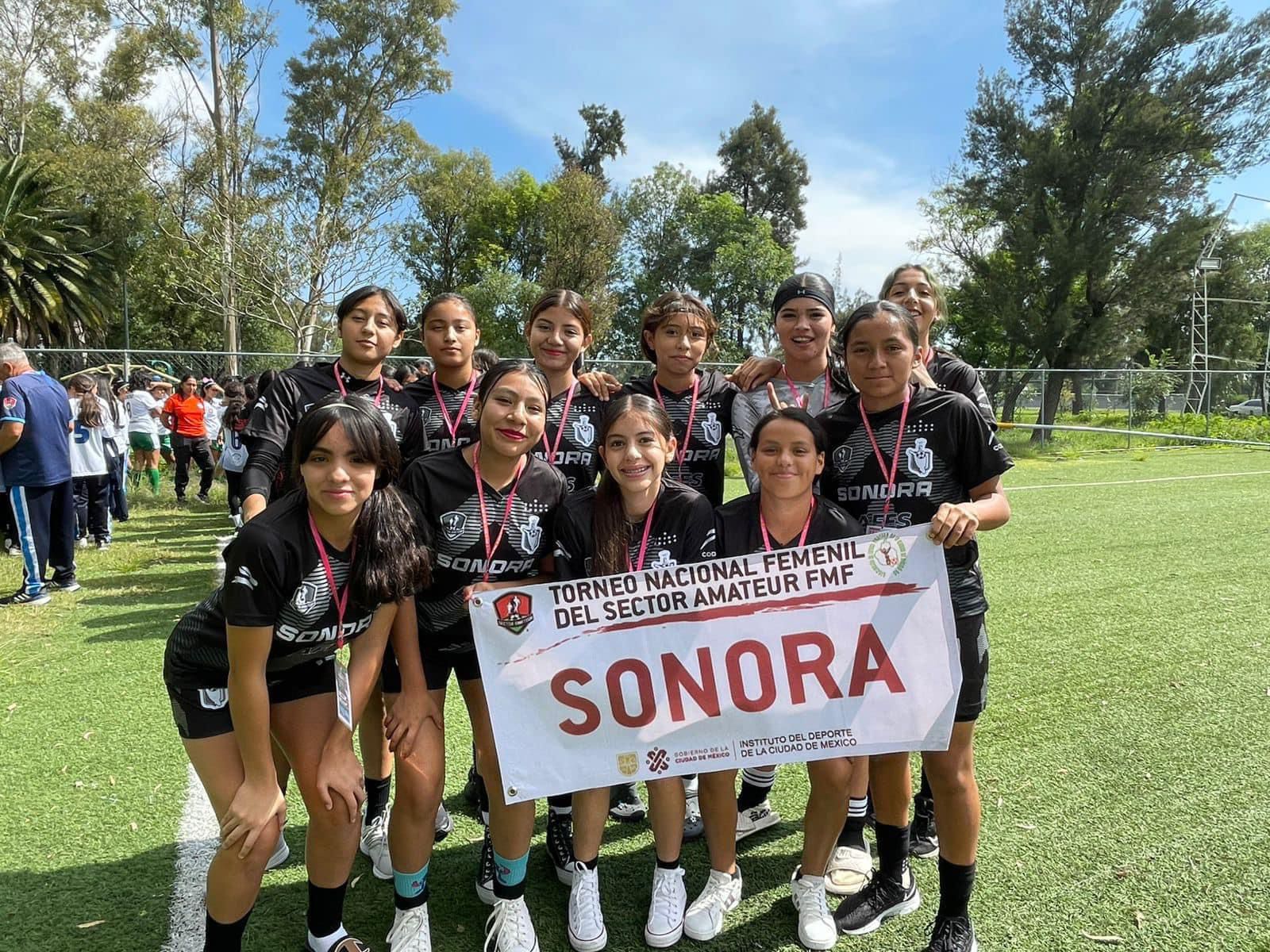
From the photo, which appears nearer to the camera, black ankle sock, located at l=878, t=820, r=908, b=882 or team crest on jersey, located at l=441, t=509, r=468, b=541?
team crest on jersey, located at l=441, t=509, r=468, b=541

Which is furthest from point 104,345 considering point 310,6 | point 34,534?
point 34,534

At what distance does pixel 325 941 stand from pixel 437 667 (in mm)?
963

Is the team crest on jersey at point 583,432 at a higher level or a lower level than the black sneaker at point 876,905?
higher

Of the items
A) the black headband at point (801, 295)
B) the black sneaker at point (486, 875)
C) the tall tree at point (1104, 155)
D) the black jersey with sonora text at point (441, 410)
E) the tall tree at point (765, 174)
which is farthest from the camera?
the tall tree at point (765, 174)

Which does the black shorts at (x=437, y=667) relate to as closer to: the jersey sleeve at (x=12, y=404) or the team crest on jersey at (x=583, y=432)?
the team crest on jersey at (x=583, y=432)

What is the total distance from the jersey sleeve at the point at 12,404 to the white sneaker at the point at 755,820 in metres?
7.39

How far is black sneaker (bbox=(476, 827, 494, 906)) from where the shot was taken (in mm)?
2971

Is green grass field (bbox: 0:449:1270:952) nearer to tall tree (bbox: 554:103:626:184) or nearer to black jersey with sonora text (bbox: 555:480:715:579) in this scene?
black jersey with sonora text (bbox: 555:480:715:579)

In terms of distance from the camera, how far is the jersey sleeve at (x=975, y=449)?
2609 mm

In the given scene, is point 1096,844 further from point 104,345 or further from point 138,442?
point 104,345

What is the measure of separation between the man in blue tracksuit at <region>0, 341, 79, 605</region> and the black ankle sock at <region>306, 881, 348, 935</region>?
21.2ft

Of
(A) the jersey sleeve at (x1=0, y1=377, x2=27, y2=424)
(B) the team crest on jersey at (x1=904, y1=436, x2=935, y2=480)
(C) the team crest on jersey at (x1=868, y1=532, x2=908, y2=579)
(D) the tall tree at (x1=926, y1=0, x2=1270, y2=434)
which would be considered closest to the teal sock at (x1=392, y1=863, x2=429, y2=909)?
(C) the team crest on jersey at (x1=868, y1=532, x2=908, y2=579)

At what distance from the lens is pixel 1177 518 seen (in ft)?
34.6

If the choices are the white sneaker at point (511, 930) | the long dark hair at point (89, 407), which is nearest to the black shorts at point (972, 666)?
the white sneaker at point (511, 930)
